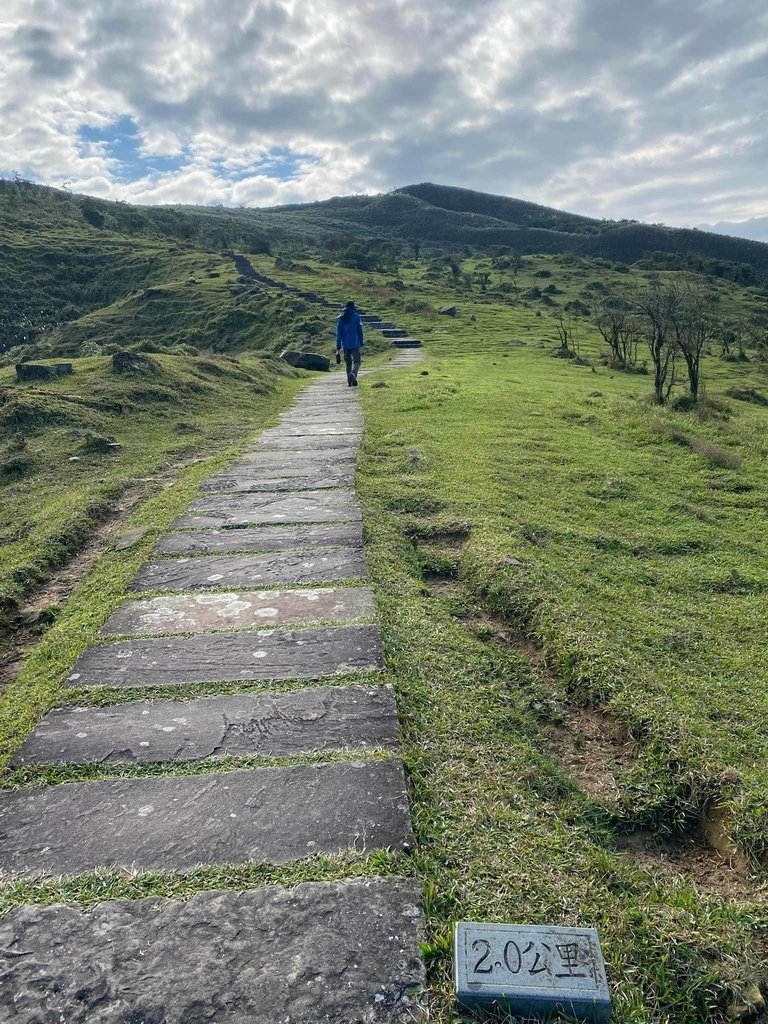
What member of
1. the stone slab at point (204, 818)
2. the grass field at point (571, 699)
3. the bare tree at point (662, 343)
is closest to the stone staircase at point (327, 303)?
the bare tree at point (662, 343)

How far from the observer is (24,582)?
4.96 meters

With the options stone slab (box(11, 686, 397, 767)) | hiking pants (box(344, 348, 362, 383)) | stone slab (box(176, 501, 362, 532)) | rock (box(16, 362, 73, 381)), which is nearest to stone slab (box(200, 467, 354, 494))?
stone slab (box(176, 501, 362, 532))

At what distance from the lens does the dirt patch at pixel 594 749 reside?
9.33ft

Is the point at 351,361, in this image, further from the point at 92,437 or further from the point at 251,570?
the point at 251,570

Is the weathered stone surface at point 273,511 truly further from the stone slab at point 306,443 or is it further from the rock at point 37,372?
the rock at point 37,372

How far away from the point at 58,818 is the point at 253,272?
46.5 meters

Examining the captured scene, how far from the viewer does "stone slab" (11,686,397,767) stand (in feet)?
9.59

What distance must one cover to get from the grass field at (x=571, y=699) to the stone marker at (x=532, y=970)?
0.08 meters

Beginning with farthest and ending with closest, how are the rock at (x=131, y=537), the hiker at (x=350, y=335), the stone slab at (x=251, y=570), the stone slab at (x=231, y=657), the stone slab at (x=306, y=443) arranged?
1. the hiker at (x=350, y=335)
2. the stone slab at (x=306, y=443)
3. the rock at (x=131, y=537)
4. the stone slab at (x=251, y=570)
5. the stone slab at (x=231, y=657)

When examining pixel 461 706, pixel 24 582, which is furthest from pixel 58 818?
pixel 24 582

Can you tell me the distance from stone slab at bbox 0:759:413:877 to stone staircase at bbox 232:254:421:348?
80.4 feet

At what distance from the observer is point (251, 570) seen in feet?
15.9

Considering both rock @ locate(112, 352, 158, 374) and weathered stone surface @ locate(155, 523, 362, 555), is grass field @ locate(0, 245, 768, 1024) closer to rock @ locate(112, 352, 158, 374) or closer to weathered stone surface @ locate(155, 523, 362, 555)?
weathered stone surface @ locate(155, 523, 362, 555)

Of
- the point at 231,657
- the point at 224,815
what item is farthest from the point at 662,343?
the point at 224,815
